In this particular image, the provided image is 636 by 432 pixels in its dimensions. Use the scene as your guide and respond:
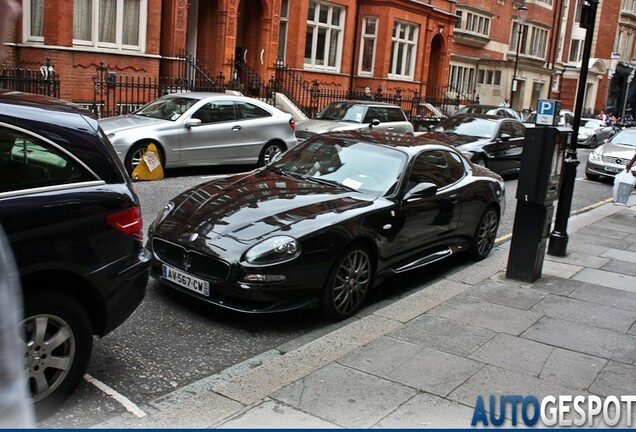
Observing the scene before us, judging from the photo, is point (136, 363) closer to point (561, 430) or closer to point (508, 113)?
point (561, 430)

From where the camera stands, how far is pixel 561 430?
3695mm

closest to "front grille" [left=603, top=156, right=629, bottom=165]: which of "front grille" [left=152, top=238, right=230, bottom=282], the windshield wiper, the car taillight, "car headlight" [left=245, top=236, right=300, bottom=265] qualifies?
the windshield wiper

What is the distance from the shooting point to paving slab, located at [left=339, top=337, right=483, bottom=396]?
4.28 meters

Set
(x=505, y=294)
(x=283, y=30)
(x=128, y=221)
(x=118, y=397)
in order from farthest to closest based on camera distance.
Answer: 1. (x=283, y=30)
2. (x=505, y=294)
3. (x=128, y=221)
4. (x=118, y=397)

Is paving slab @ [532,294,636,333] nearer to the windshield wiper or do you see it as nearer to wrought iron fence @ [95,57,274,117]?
the windshield wiper

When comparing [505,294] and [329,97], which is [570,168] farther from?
[329,97]

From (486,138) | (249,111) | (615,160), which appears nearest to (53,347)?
(249,111)

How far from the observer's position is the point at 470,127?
16.0 metres

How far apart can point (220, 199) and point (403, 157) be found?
2.05m

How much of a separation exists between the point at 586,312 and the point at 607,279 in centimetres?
154

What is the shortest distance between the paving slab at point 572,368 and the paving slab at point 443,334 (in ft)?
1.84

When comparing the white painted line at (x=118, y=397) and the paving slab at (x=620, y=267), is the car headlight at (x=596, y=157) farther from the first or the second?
the white painted line at (x=118, y=397)

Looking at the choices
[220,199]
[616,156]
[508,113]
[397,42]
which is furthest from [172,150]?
[397,42]

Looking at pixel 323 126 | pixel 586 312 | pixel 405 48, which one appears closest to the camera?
pixel 586 312
